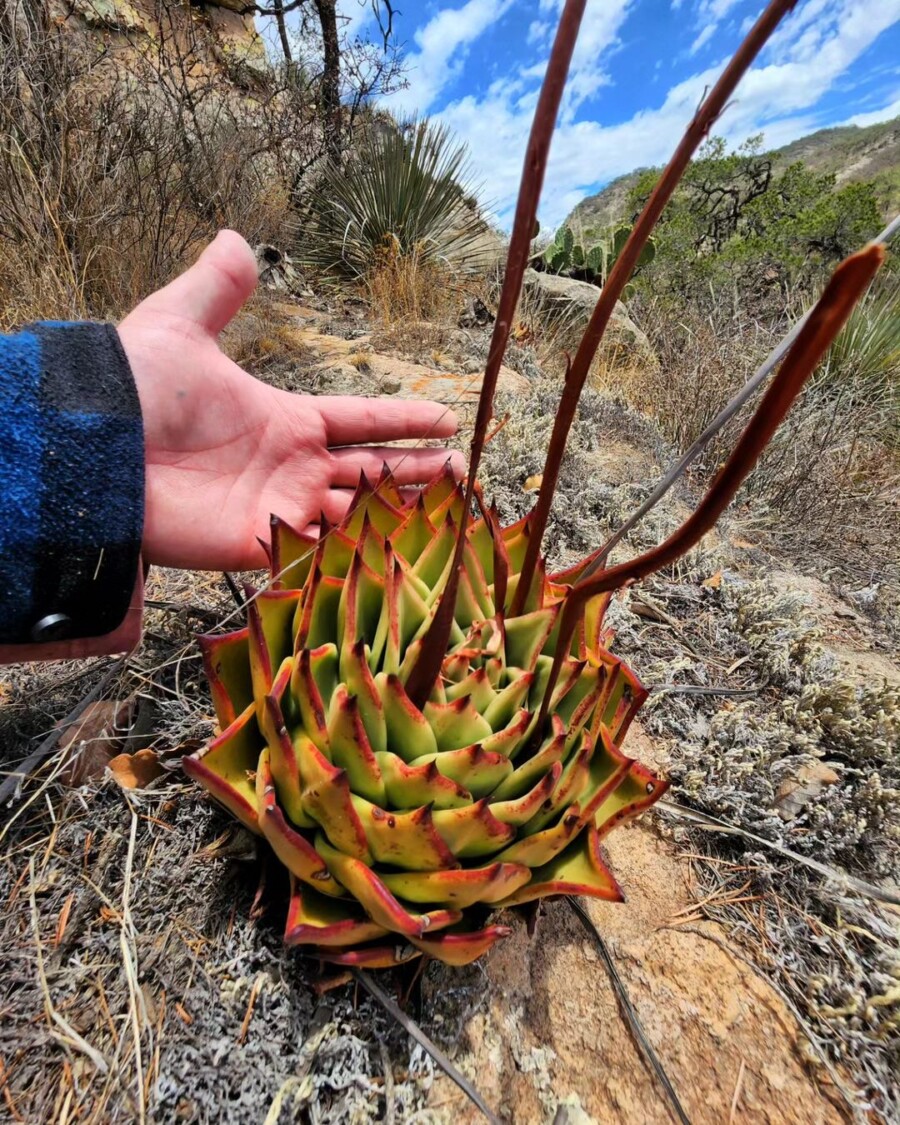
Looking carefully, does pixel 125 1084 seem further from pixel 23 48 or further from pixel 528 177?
→ pixel 23 48

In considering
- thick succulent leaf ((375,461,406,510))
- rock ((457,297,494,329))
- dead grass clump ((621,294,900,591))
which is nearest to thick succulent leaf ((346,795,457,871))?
thick succulent leaf ((375,461,406,510))

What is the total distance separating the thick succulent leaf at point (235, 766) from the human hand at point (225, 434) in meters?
0.63

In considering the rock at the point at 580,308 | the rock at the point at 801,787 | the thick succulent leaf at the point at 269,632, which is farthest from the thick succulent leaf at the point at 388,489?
the rock at the point at 580,308

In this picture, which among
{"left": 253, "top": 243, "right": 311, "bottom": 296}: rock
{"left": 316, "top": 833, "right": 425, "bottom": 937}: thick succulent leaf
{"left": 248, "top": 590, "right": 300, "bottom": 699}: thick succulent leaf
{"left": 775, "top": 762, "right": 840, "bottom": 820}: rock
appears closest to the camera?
{"left": 316, "top": 833, "right": 425, "bottom": 937}: thick succulent leaf

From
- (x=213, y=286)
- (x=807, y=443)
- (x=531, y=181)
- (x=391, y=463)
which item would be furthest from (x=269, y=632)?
(x=807, y=443)

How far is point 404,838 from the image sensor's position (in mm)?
655

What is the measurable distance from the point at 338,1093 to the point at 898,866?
3.80 feet

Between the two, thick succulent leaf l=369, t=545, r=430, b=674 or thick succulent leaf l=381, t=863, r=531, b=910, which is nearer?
thick succulent leaf l=381, t=863, r=531, b=910

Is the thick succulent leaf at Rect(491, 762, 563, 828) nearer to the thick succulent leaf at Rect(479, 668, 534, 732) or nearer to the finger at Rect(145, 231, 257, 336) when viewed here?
the thick succulent leaf at Rect(479, 668, 534, 732)

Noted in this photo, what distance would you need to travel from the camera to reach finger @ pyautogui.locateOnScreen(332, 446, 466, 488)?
55.9 inches

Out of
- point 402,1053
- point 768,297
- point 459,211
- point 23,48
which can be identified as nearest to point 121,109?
point 23,48

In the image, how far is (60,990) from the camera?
0.81 meters

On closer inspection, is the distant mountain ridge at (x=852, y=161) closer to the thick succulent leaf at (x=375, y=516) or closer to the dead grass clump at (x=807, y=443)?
the dead grass clump at (x=807, y=443)

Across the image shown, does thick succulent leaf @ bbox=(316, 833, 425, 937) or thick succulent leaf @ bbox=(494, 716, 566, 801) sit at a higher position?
thick succulent leaf @ bbox=(494, 716, 566, 801)
